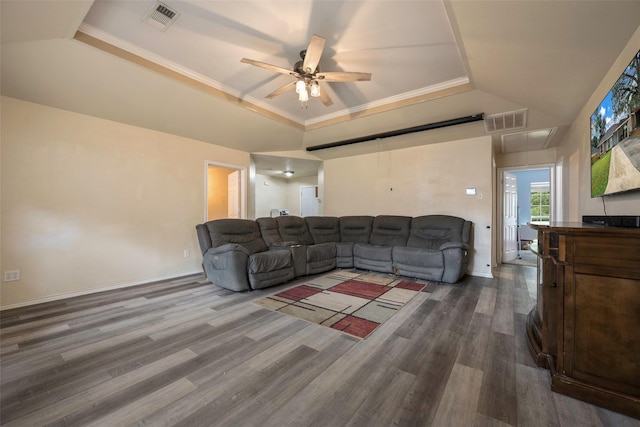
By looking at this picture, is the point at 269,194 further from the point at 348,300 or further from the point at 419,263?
the point at 348,300

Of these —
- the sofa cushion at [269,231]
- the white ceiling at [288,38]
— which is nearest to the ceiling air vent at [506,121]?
the white ceiling at [288,38]

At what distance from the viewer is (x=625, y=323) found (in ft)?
4.19

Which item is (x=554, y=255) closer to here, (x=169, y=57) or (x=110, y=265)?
(x=169, y=57)

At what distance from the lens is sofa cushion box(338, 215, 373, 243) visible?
5090 mm

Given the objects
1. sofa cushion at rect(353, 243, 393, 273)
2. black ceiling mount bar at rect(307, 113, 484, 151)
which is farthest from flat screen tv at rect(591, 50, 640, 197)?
sofa cushion at rect(353, 243, 393, 273)

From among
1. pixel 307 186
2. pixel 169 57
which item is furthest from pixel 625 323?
Result: pixel 307 186

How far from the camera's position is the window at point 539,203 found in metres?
7.59

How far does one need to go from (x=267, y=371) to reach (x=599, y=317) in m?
1.98

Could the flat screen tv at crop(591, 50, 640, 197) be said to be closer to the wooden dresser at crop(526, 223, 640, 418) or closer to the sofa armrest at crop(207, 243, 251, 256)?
the wooden dresser at crop(526, 223, 640, 418)

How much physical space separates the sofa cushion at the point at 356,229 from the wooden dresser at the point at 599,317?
3599mm

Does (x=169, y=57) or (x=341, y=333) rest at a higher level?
(x=169, y=57)

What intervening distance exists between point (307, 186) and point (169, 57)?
597 centimetres

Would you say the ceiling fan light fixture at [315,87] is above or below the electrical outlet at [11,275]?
above

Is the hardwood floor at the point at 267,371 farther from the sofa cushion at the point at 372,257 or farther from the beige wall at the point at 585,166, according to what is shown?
the sofa cushion at the point at 372,257
